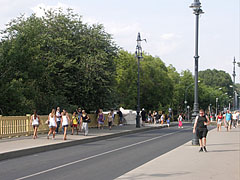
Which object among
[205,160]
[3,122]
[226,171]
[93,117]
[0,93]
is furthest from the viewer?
[93,117]

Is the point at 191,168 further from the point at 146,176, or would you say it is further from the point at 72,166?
the point at 72,166

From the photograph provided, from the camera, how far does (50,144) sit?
20.4 meters

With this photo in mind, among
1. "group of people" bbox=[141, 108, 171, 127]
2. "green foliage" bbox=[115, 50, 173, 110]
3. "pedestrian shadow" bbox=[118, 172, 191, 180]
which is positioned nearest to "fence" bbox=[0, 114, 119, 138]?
"pedestrian shadow" bbox=[118, 172, 191, 180]

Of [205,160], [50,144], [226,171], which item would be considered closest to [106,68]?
[50,144]

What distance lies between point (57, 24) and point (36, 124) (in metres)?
18.3

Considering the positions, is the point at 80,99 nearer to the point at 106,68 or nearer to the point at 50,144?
the point at 106,68

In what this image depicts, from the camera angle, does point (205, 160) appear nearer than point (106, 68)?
Yes

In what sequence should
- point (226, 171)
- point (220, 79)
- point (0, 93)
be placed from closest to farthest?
point (226, 171), point (0, 93), point (220, 79)

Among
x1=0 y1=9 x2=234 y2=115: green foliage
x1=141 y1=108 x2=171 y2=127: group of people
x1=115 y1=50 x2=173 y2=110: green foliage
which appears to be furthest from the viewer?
x1=115 y1=50 x2=173 y2=110: green foliage

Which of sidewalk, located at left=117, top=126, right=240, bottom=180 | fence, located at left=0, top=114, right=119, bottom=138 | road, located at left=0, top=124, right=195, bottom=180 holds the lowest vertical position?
road, located at left=0, top=124, right=195, bottom=180

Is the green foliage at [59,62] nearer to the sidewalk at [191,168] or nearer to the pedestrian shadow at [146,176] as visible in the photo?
the sidewalk at [191,168]

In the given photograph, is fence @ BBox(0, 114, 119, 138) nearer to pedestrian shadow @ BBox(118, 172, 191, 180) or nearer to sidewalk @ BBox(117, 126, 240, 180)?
sidewalk @ BBox(117, 126, 240, 180)

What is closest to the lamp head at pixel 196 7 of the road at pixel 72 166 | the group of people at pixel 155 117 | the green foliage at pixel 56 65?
the road at pixel 72 166

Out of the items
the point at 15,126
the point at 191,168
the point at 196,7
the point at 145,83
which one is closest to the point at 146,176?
the point at 191,168
